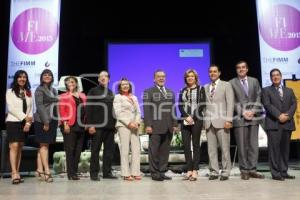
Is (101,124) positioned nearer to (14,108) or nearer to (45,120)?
(45,120)

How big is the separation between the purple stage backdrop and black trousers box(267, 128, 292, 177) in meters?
3.03

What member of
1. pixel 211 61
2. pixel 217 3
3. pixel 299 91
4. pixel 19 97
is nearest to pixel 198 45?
pixel 211 61

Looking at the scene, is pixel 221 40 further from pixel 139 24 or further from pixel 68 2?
pixel 68 2

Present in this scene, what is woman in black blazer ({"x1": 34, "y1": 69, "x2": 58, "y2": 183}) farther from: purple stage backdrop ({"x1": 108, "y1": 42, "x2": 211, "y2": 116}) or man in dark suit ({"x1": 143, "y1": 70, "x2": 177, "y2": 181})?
purple stage backdrop ({"x1": 108, "y1": 42, "x2": 211, "y2": 116})

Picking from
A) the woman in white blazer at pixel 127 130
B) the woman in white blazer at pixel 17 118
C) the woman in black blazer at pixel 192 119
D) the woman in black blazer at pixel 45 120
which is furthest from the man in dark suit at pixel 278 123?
the woman in white blazer at pixel 17 118

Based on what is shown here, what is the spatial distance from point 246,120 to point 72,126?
2106 mm

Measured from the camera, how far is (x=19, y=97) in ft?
15.9

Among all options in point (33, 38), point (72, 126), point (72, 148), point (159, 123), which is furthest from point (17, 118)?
point (33, 38)

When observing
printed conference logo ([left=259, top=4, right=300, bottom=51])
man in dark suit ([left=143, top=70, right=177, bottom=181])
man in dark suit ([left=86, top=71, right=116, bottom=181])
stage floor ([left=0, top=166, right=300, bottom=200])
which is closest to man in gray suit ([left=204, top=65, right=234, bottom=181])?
stage floor ([left=0, top=166, right=300, bottom=200])

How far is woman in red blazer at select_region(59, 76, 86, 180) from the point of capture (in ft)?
16.5

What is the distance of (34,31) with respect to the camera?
708 centimetres

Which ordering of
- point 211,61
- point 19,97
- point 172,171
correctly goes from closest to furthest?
point 19,97
point 172,171
point 211,61

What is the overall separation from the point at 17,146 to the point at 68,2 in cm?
419

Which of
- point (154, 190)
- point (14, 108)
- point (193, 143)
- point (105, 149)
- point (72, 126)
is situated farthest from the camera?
point (105, 149)
